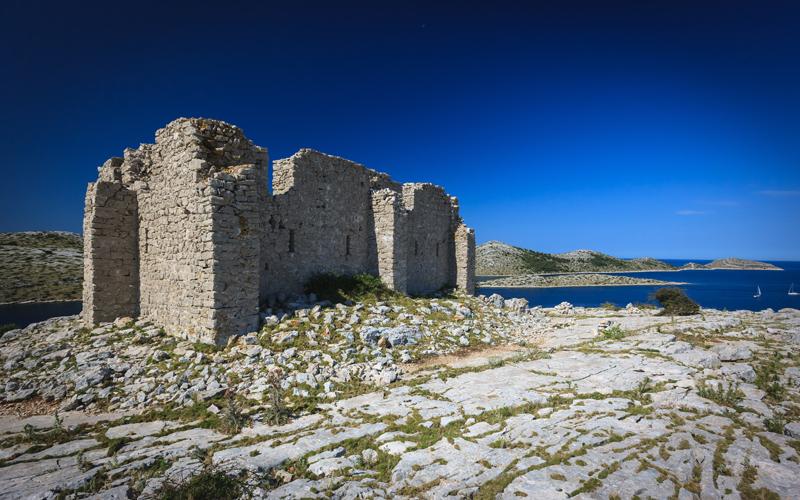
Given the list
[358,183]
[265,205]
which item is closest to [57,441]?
[265,205]

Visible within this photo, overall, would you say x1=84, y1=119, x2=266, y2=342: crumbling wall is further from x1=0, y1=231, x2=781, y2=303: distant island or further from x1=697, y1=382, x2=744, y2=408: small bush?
x1=0, y1=231, x2=781, y2=303: distant island

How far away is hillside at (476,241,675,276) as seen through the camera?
13938 centimetres

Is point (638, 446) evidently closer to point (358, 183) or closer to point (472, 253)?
point (358, 183)

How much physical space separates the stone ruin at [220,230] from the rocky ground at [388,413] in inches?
47.9

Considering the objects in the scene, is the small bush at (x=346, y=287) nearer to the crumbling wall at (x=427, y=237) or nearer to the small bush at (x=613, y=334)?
the crumbling wall at (x=427, y=237)

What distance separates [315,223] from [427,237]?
800 centimetres

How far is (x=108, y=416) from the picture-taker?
28.3 ft

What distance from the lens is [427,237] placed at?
74.8ft

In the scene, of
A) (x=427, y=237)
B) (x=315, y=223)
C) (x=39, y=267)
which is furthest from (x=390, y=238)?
(x=39, y=267)

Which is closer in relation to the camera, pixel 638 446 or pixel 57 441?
pixel 638 446

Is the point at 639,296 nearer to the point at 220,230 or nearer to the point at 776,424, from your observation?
the point at 776,424

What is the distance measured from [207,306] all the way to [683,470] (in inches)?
458

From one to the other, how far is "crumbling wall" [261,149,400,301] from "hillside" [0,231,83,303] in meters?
44.7

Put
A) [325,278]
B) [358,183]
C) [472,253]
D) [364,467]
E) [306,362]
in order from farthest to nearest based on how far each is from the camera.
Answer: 1. [472,253]
2. [358,183]
3. [325,278]
4. [306,362]
5. [364,467]
